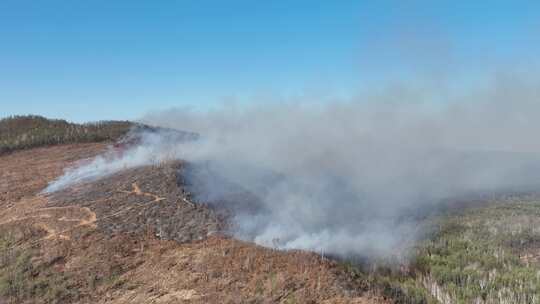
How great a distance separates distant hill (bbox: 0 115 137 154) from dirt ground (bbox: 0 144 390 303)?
2375 centimetres

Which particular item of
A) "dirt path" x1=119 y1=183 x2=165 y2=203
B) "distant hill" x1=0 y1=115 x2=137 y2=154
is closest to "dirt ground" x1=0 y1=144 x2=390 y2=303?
"dirt path" x1=119 y1=183 x2=165 y2=203

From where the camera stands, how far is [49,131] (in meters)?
55.9

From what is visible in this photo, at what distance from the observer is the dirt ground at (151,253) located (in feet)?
53.0

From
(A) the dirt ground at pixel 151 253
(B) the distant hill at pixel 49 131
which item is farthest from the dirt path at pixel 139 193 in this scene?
(B) the distant hill at pixel 49 131

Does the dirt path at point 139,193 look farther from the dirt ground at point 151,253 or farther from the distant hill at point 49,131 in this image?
the distant hill at point 49,131

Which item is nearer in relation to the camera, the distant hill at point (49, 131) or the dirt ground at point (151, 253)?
the dirt ground at point (151, 253)

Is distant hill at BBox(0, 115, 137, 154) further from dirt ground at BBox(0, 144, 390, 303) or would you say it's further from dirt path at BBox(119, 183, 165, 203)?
dirt path at BBox(119, 183, 165, 203)

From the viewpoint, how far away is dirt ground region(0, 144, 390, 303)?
1615 centimetres

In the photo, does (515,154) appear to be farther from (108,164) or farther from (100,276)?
(100,276)

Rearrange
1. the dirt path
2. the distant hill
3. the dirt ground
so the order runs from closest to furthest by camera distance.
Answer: the dirt ground < the dirt path < the distant hill

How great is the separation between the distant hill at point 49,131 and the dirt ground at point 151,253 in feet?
77.9

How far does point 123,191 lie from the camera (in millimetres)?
28062

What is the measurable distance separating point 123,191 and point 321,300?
60.0 ft

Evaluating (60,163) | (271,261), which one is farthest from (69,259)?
(60,163)
